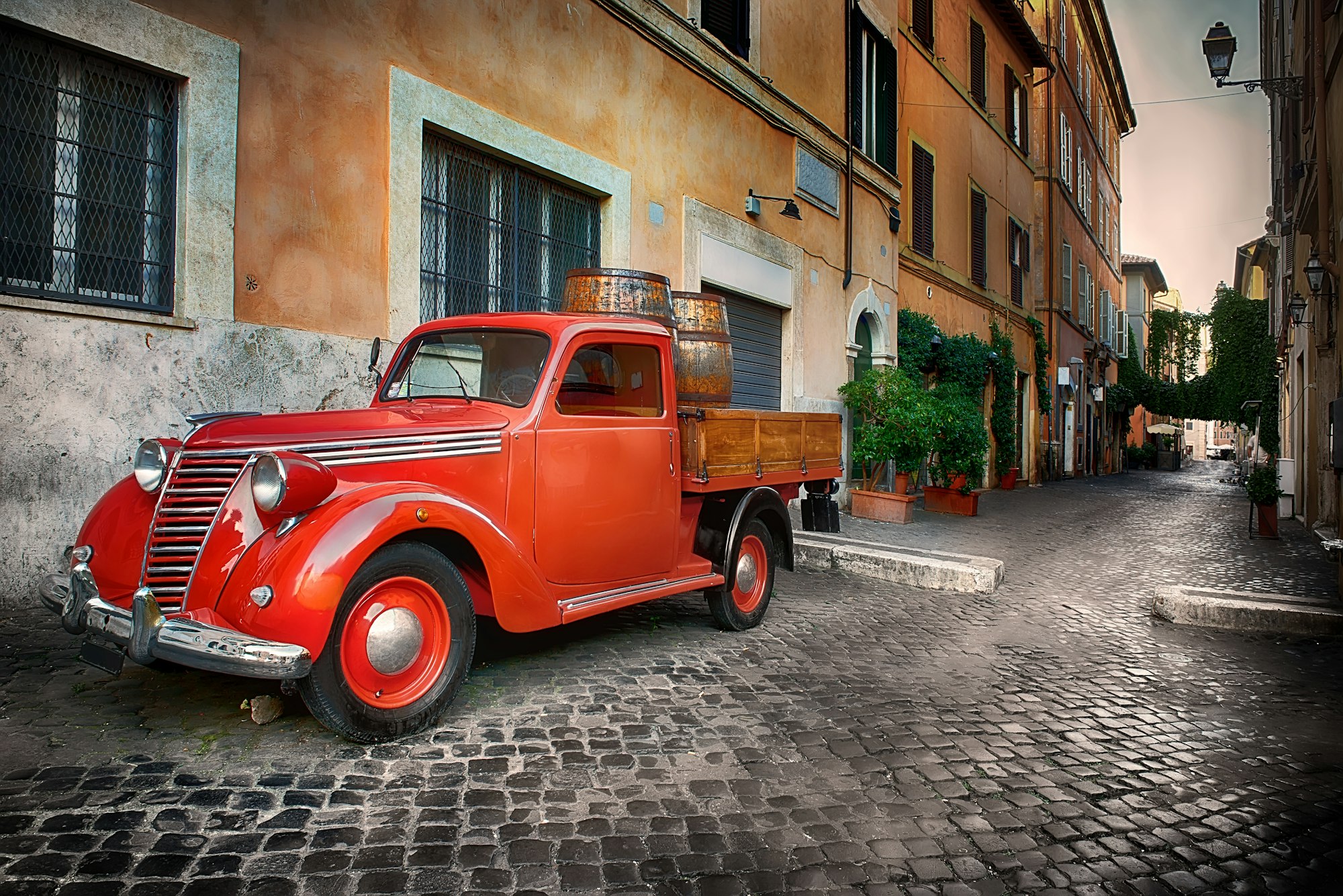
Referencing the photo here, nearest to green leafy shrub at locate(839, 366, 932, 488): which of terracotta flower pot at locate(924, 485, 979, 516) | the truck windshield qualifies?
terracotta flower pot at locate(924, 485, 979, 516)

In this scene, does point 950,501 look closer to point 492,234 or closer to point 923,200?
point 923,200

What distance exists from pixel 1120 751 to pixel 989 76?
18143 millimetres

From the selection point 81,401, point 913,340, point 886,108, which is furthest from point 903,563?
point 886,108

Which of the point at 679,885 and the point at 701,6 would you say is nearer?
the point at 679,885

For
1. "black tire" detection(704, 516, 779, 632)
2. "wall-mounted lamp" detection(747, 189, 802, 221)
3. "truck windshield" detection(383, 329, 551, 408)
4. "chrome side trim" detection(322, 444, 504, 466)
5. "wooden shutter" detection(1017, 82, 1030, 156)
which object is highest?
"wooden shutter" detection(1017, 82, 1030, 156)

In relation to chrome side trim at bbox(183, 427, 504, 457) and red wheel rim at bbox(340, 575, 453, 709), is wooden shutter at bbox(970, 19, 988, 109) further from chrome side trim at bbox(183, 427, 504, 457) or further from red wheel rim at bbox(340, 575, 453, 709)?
red wheel rim at bbox(340, 575, 453, 709)

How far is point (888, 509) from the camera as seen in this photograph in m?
10.8

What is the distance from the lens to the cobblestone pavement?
7.70 feet

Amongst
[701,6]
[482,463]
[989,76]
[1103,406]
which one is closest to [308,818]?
[482,463]

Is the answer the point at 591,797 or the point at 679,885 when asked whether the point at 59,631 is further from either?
the point at 679,885

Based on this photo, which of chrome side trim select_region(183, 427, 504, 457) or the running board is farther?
the running board

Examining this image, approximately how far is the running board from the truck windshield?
3.13ft

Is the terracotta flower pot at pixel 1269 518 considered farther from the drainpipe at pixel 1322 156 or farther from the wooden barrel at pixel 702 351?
the wooden barrel at pixel 702 351

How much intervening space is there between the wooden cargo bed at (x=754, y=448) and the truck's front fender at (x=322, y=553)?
63.0 inches
